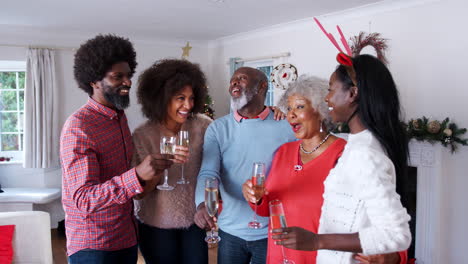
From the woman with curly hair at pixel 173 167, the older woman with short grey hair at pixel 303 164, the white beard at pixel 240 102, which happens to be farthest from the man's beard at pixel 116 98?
the older woman with short grey hair at pixel 303 164

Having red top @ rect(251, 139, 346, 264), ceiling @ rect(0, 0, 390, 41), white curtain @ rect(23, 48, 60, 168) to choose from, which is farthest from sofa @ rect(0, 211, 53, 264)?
white curtain @ rect(23, 48, 60, 168)

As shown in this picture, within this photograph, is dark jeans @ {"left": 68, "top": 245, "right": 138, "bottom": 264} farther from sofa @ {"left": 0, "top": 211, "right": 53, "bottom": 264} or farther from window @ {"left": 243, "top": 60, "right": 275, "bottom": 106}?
window @ {"left": 243, "top": 60, "right": 275, "bottom": 106}

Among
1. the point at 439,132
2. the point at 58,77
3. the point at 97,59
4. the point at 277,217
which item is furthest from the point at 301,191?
the point at 58,77

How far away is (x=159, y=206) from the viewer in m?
1.93

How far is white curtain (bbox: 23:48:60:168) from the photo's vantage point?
5512 millimetres

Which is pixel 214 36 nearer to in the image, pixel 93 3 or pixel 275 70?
pixel 275 70

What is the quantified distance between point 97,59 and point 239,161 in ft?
2.94

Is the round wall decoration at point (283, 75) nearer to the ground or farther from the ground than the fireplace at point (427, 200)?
farther from the ground

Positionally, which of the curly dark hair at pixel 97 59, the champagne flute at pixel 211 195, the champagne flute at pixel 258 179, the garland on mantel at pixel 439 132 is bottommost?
the champagne flute at pixel 211 195

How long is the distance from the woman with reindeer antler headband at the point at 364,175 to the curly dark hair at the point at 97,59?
1.15 m

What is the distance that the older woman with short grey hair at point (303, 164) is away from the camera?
61.1 inches

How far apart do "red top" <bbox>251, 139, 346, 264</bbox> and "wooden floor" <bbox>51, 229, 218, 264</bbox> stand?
288 cm

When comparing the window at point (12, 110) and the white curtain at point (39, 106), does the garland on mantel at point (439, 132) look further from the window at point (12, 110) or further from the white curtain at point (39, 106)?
the window at point (12, 110)

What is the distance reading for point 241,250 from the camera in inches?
76.0
